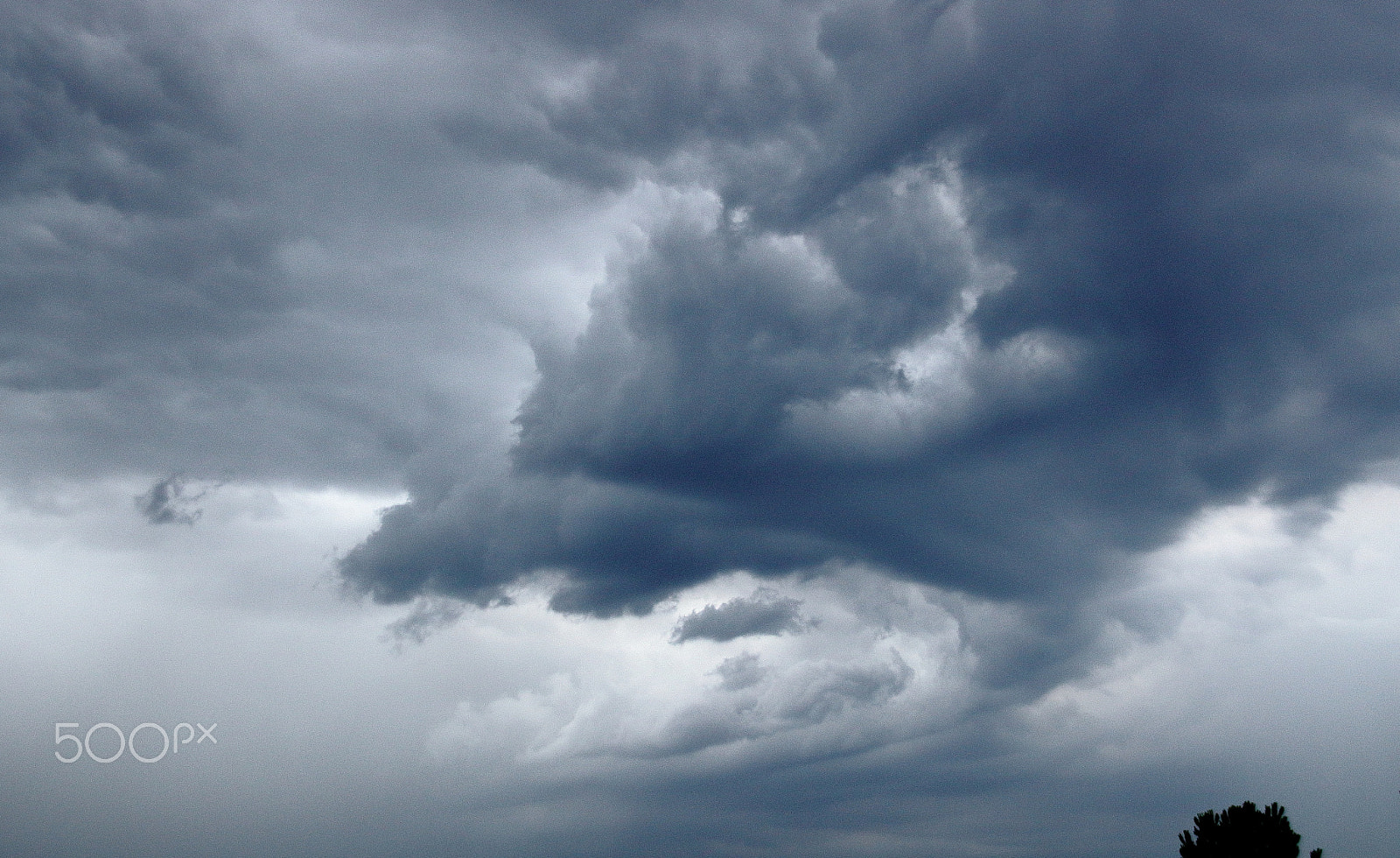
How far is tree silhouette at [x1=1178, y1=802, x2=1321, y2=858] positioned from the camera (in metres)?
107

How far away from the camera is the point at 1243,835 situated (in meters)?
109

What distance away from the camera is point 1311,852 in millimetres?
102375

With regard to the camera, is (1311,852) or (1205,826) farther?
(1205,826)

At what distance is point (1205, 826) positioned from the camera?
368ft

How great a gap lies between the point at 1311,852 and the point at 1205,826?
11.2 meters

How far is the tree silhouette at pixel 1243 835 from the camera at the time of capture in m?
107
